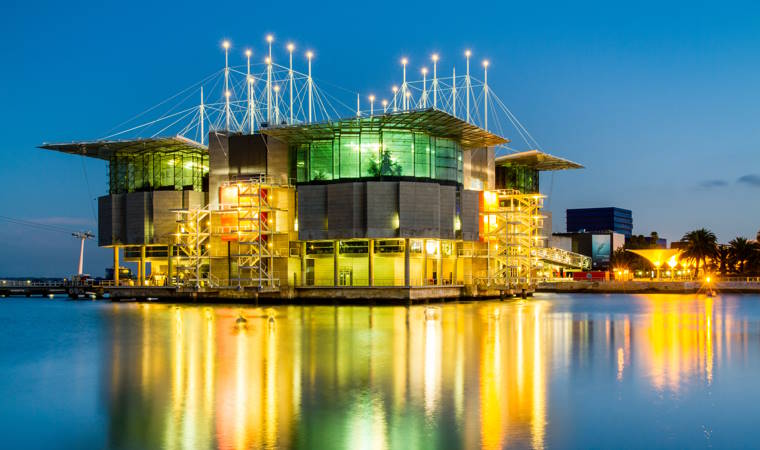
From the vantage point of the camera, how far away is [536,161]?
419 feet

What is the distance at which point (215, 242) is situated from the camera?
96.2 meters

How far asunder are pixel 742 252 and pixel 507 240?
6022 cm

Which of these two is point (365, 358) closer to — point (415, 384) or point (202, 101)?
point (415, 384)

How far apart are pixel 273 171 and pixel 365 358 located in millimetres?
63745

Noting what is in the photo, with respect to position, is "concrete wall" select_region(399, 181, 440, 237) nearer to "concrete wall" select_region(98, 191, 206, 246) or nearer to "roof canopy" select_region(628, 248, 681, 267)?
"concrete wall" select_region(98, 191, 206, 246)

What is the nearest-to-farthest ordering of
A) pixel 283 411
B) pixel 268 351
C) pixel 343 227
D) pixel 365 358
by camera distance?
pixel 283 411 → pixel 365 358 → pixel 268 351 → pixel 343 227

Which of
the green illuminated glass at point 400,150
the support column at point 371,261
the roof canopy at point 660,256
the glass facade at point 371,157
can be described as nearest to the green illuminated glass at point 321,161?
the glass facade at point 371,157

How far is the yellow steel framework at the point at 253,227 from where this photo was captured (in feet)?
287

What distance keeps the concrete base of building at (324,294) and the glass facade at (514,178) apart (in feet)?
119

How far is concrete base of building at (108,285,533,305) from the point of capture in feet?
276

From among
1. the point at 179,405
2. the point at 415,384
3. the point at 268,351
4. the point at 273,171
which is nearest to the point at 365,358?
the point at 268,351

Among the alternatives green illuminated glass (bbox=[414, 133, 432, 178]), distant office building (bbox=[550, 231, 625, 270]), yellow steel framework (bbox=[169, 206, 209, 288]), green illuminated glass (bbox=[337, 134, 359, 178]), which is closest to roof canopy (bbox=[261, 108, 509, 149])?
green illuminated glass (bbox=[414, 133, 432, 178])

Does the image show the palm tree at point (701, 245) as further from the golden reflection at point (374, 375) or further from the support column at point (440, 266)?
the golden reflection at point (374, 375)

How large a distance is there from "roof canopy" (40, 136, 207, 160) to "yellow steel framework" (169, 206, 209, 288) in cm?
927
